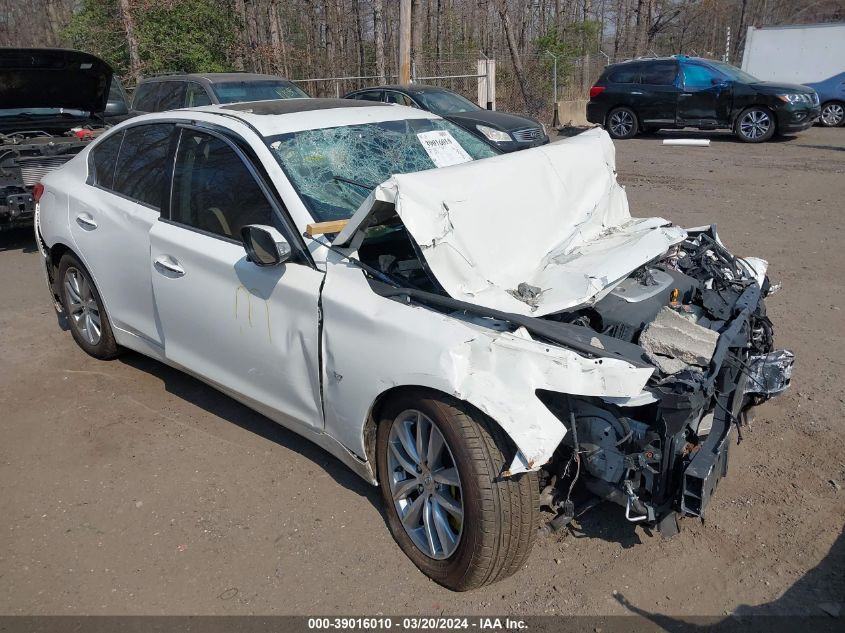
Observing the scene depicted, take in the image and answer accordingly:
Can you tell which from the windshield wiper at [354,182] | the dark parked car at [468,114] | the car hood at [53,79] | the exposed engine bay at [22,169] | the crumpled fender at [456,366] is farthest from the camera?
the dark parked car at [468,114]

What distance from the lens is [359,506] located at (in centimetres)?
362

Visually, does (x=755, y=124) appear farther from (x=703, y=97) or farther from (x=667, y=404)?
(x=667, y=404)

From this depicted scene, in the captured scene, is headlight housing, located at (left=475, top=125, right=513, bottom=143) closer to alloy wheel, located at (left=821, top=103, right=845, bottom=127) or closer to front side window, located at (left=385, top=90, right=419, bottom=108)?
front side window, located at (left=385, top=90, right=419, bottom=108)

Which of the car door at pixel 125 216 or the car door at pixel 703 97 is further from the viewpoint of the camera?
the car door at pixel 703 97

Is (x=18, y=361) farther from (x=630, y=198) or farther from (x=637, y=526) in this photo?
(x=630, y=198)

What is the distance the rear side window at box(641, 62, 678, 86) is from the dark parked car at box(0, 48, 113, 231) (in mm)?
12302

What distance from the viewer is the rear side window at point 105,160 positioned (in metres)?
4.79

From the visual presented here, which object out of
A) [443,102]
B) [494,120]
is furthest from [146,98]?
[494,120]

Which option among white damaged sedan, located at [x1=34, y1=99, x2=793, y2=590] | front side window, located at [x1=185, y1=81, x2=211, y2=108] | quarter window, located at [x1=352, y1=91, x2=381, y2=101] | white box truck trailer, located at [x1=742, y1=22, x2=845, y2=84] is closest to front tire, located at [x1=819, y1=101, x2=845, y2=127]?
white box truck trailer, located at [x1=742, y1=22, x2=845, y2=84]

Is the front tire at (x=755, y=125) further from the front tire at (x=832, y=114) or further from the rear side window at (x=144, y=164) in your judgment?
the rear side window at (x=144, y=164)

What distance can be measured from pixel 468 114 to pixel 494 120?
1.73 ft

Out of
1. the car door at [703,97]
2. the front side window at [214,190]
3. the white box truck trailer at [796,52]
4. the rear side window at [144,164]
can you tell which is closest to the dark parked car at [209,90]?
the rear side window at [144,164]

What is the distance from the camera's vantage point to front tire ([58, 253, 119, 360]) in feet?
16.4

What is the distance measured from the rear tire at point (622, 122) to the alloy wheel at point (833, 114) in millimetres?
5167
